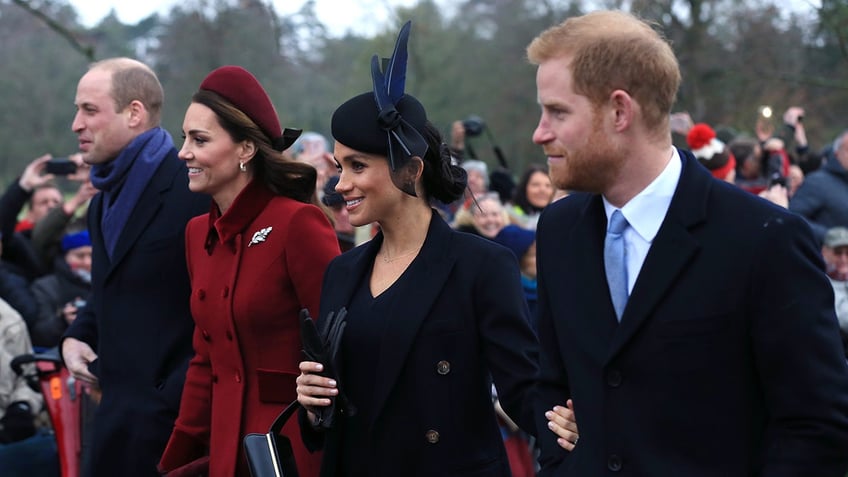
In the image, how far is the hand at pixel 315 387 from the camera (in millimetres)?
3395

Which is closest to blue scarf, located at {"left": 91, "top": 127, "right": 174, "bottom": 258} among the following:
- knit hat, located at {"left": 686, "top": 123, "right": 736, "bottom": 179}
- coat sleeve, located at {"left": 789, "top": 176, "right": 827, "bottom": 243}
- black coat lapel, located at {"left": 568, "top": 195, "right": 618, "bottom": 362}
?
black coat lapel, located at {"left": 568, "top": 195, "right": 618, "bottom": 362}

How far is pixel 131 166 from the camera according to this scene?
4926 millimetres

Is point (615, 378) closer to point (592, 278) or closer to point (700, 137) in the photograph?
point (592, 278)

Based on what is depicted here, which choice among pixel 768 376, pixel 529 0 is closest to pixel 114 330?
pixel 768 376

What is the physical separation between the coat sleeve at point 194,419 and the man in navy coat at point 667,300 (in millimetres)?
2001

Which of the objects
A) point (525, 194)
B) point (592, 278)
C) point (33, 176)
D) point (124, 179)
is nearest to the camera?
point (592, 278)

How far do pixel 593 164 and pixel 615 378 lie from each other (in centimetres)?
48

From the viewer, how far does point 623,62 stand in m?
2.58

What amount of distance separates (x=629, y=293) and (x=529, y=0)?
23.4m

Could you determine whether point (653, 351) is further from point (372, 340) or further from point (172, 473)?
point (172, 473)

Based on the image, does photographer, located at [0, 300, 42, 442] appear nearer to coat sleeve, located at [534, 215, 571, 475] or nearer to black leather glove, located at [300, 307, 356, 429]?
black leather glove, located at [300, 307, 356, 429]

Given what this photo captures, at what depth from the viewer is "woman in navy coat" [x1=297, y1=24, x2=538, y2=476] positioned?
3.49 metres

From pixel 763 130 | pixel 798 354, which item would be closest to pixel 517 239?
pixel 763 130

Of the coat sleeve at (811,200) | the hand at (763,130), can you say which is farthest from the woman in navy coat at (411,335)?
the hand at (763,130)
